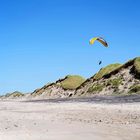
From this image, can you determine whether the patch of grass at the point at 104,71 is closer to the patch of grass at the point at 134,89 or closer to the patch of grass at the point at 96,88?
the patch of grass at the point at 96,88

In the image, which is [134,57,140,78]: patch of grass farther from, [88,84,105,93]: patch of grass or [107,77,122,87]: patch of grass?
[88,84,105,93]: patch of grass

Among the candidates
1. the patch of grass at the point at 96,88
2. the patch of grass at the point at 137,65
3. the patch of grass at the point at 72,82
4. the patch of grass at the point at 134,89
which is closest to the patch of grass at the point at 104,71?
the patch of grass at the point at 96,88

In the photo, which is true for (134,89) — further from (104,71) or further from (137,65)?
(104,71)

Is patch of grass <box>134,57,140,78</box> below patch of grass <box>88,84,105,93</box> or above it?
above

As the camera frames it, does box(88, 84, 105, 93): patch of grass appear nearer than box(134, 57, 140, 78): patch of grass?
No

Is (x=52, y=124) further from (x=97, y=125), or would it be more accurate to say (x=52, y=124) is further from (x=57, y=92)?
(x=57, y=92)

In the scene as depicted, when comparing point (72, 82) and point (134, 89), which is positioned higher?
point (72, 82)

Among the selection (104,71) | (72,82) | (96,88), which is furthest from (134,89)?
(72,82)

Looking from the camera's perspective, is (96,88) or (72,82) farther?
(72,82)

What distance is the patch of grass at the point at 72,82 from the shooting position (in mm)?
94988

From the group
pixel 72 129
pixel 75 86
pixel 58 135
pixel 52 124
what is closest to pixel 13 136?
pixel 58 135

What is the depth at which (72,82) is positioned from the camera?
100m

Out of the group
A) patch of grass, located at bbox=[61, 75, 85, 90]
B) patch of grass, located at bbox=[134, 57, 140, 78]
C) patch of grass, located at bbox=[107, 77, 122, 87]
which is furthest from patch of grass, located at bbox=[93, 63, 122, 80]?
patch of grass, located at bbox=[134, 57, 140, 78]

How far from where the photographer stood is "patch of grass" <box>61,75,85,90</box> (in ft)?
312
